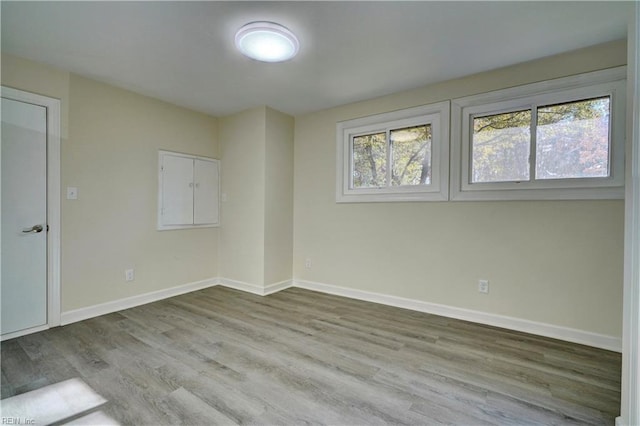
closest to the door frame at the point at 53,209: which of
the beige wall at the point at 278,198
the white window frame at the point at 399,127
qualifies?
the beige wall at the point at 278,198

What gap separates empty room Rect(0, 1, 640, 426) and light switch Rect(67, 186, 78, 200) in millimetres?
57

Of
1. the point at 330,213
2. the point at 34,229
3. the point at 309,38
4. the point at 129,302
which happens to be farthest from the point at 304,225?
the point at 34,229

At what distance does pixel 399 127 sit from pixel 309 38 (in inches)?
61.6

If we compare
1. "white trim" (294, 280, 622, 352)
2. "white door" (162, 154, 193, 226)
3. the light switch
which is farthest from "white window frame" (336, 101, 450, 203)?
the light switch

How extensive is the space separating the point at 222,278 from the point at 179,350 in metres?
2.01

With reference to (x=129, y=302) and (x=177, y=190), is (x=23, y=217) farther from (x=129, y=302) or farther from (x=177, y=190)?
(x=177, y=190)

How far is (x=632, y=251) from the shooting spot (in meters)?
1.37

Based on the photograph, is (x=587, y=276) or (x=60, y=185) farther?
(x=60, y=185)

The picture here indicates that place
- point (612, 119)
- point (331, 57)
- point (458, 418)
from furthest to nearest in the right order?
point (331, 57) < point (612, 119) < point (458, 418)

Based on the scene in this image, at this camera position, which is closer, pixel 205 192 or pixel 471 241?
pixel 471 241

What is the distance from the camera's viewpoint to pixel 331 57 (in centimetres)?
254

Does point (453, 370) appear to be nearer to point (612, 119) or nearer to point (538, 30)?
point (612, 119)

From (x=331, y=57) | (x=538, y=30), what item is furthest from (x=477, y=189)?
(x=331, y=57)

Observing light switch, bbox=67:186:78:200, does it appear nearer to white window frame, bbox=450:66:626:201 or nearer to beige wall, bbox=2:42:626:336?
beige wall, bbox=2:42:626:336
